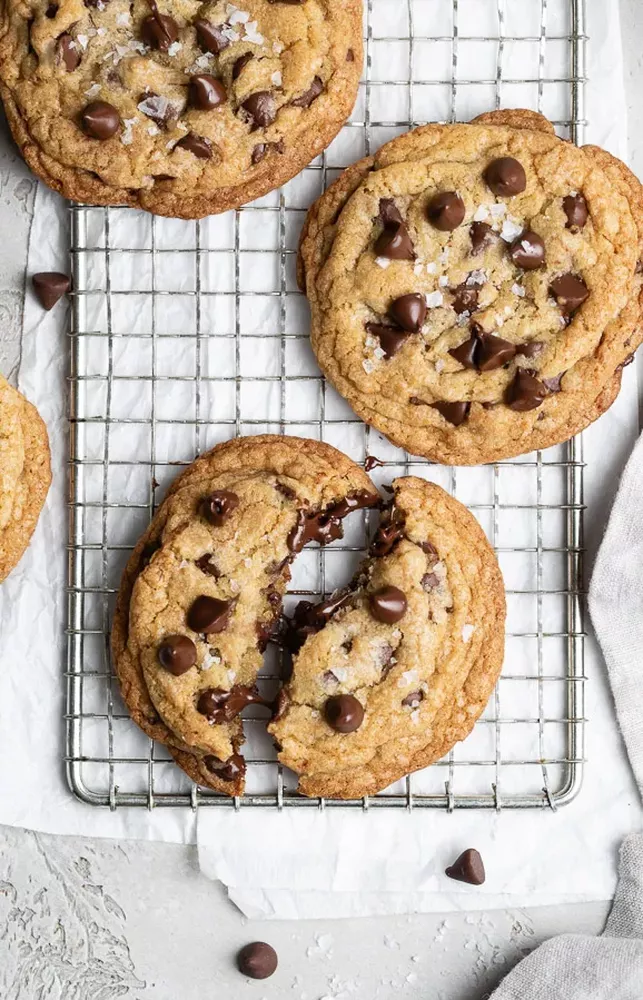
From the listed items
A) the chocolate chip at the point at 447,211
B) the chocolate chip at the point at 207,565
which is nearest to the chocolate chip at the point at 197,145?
the chocolate chip at the point at 447,211

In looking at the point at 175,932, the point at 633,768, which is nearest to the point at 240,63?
the point at 633,768

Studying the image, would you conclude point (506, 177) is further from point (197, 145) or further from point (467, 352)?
point (197, 145)

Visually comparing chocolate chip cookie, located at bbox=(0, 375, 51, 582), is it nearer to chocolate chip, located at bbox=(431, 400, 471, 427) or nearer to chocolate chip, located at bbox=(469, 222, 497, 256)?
chocolate chip, located at bbox=(431, 400, 471, 427)

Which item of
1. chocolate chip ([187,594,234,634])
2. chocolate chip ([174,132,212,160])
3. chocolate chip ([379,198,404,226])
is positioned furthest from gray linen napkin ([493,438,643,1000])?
chocolate chip ([174,132,212,160])

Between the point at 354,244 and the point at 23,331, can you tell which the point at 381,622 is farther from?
the point at 23,331

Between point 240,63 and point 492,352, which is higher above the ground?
point 240,63
